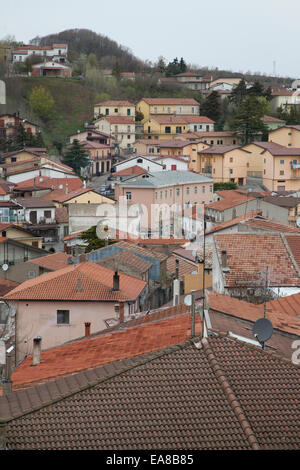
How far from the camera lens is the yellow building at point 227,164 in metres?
49.2

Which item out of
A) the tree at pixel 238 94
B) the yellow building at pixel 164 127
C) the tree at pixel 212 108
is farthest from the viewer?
the tree at pixel 238 94

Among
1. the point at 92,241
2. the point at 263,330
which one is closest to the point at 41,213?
the point at 92,241

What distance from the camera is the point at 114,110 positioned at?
2474 inches

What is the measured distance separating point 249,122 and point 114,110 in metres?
11.6

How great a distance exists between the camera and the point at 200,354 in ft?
27.0

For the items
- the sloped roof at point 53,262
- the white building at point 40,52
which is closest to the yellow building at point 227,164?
the sloped roof at point 53,262

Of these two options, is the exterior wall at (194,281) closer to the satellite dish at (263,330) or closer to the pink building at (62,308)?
the pink building at (62,308)

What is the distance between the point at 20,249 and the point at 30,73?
47.0 m

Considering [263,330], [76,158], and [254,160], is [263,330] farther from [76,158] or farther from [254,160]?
[254,160]

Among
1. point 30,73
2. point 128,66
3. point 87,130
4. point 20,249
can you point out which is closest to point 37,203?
point 20,249

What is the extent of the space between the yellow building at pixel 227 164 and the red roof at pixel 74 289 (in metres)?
32.7

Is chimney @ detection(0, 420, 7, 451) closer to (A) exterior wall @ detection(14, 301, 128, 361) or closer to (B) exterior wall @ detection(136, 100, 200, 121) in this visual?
(A) exterior wall @ detection(14, 301, 128, 361)

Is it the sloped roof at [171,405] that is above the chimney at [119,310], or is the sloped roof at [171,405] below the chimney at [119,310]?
above
